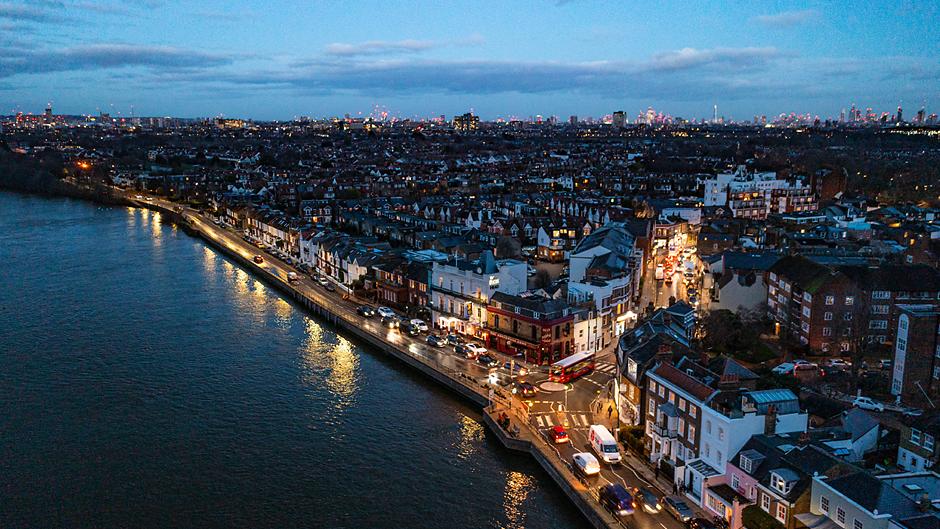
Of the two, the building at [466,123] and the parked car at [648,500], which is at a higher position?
the building at [466,123]

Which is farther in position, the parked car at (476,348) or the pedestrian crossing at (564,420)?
the parked car at (476,348)

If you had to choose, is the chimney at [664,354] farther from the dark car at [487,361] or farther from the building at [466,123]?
the building at [466,123]

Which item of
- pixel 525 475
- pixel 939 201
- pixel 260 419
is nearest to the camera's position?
pixel 525 475

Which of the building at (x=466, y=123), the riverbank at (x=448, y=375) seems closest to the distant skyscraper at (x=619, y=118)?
the building at (x=466, y=123)

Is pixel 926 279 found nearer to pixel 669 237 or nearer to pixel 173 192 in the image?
pixel 669 237

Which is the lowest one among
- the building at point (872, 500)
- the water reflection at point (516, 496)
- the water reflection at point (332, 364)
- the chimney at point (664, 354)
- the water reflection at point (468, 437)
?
the water reflection at point (516, 496)

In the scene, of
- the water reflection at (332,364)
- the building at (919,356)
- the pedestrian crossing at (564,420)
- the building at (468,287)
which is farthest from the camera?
the building at (468,287)

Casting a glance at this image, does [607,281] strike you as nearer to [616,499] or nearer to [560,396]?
[560,396]

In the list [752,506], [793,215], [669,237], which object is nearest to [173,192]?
[669,237]
